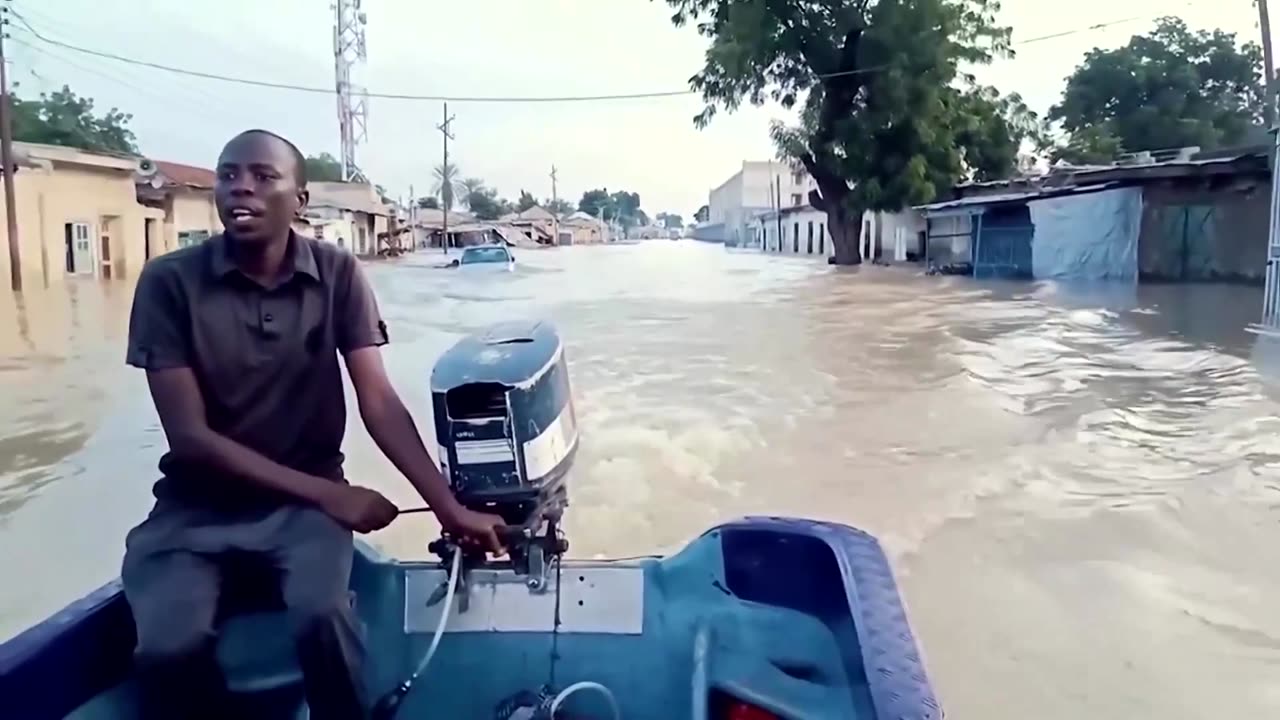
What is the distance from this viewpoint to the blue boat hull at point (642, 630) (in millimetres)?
1940

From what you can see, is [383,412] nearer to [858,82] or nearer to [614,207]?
[858,82]

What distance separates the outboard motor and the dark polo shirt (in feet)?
0.61

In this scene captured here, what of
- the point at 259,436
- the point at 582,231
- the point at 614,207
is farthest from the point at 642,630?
the point at 614,207

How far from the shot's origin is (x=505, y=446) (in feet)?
6.73

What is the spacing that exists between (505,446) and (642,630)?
0.46m

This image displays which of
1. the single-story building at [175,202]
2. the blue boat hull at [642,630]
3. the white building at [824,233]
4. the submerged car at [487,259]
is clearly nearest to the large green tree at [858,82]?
the white building at [824,233]

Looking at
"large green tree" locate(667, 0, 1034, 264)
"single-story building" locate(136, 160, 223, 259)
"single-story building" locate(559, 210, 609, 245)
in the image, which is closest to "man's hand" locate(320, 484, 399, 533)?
"single-story building" locate(136, 160, 223, 259)

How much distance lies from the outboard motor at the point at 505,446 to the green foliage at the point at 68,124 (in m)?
37.1

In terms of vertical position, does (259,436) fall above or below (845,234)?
below

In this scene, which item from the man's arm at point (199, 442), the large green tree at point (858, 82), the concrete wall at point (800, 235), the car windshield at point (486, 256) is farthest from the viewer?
the concrete wall at point (800, 235)

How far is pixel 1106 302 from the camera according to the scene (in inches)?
587

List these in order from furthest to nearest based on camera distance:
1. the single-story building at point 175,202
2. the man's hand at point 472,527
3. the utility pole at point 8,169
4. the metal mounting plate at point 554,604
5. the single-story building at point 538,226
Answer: the single-story building at point 538,226 < the single-story building at point 175,202 < the utility pole at point 8,169 < the metal mounting plate at point 554,604 < the man's hand at point 472,527

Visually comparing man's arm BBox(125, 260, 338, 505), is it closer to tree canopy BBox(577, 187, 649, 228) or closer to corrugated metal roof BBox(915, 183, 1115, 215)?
corrugated metal roof BBox(915, 183, 1115, 215)

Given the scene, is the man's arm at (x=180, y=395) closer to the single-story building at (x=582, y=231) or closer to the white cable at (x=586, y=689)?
the white cable at (x=586, y=689)
